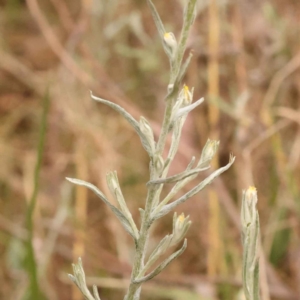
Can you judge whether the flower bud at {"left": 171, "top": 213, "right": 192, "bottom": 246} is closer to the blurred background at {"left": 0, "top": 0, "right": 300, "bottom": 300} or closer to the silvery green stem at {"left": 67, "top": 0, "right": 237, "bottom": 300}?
the silvery green stem at {"left": 67, "top": 0, "right": 237, "bottom": 300}

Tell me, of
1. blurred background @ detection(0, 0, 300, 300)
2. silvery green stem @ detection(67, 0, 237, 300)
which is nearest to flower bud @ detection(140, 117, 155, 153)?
silvery green stem @ detection(67, 0, 237, 300)

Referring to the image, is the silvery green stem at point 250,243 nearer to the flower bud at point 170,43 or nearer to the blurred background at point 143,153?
the flower bud at point 170,43

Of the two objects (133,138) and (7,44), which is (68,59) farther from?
(7,44)

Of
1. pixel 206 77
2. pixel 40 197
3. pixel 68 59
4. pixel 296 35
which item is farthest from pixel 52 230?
pixel 296 35

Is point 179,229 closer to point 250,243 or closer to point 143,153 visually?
point 250,243

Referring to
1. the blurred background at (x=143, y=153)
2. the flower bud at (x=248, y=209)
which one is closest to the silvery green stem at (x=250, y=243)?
the flower bud at (x=248, y=209)

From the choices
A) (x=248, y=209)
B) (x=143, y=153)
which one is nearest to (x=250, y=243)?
(x=248, y=209)
